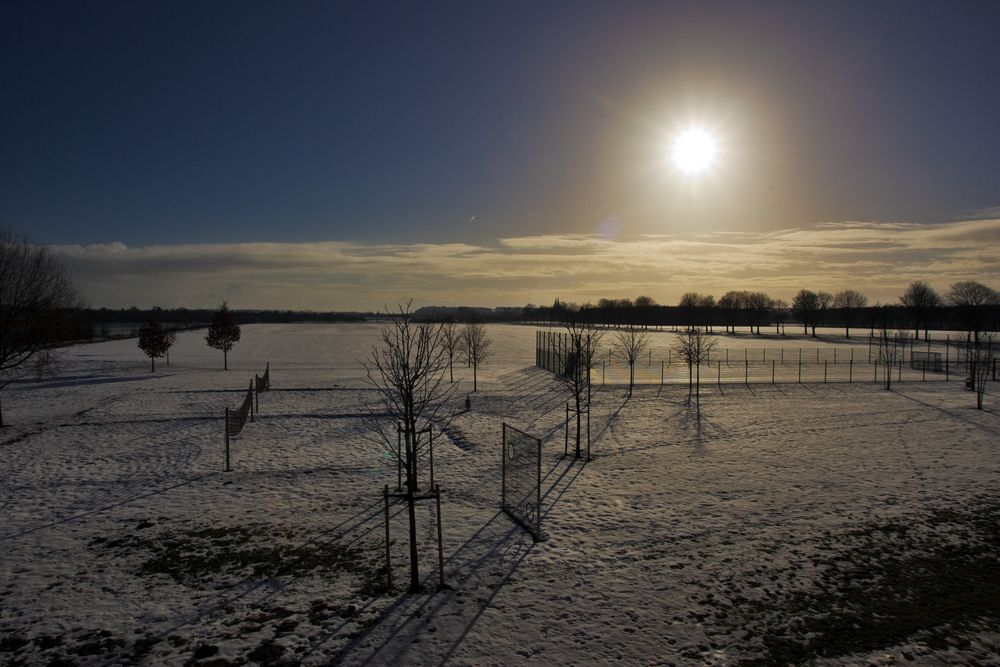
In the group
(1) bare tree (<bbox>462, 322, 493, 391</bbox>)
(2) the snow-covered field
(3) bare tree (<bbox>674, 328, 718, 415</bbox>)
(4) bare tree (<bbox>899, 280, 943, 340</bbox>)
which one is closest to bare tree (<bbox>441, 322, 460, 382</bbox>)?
(1) bare tree (<bbox>462, 322, 493, 391</bbox>)

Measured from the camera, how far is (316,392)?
3097cm

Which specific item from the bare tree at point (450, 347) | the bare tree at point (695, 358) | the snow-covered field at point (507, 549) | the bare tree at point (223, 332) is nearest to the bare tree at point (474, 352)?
the bare tree at point (450, 347)

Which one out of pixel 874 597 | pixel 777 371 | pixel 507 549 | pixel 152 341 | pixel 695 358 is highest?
pixel 152 341

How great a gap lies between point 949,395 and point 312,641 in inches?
1412

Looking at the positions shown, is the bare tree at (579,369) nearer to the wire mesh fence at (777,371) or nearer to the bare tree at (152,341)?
the wire mesh fence at (777,371)

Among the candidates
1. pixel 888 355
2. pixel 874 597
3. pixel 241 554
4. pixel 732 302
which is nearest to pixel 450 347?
pixel 241 554

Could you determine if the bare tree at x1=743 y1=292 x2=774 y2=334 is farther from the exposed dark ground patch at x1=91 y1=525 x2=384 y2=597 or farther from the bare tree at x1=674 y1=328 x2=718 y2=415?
the exposed dark ground patch at x1=91 y1=525 x2=384 y2=597

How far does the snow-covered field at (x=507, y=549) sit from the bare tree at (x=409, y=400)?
904 millimetres

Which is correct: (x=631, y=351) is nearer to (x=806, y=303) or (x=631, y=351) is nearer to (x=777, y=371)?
(x=777, y=371)

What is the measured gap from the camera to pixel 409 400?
10289 millimetres

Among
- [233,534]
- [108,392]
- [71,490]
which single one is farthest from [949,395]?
[108,392]

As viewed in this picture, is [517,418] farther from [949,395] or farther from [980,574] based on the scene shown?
[949,395]

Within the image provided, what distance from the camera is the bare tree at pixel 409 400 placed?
961 cm

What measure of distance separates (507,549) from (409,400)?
337cm
